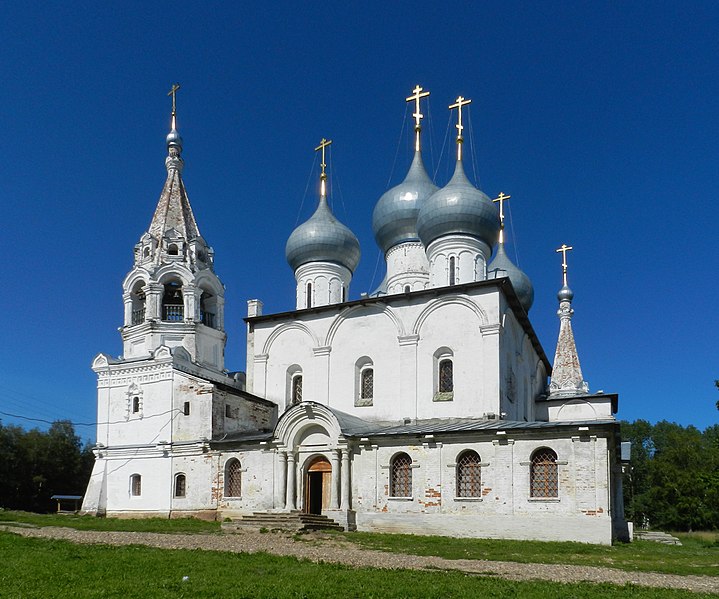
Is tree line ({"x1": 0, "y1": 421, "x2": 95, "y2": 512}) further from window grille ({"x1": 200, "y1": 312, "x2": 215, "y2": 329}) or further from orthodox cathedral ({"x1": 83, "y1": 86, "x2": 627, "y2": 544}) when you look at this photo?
window grille ({"x1": 200, "y1": 312, "x2": 215, "y2": 329})

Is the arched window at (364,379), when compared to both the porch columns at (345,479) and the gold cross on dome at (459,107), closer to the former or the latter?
the porch columns at (345,479)

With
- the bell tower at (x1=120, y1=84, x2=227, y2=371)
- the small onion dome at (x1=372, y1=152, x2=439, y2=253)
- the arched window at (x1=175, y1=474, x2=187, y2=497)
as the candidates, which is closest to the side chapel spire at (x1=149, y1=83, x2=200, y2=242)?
the bell tower at (x1=120, y1=84, x2=227, y2=371)

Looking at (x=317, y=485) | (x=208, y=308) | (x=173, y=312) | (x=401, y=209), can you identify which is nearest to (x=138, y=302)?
(x=173, y=312)

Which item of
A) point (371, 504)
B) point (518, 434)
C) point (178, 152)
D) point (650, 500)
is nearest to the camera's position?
point (518, 434)

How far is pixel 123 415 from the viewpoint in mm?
25172

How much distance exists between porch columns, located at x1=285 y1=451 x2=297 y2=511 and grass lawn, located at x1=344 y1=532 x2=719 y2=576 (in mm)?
3425

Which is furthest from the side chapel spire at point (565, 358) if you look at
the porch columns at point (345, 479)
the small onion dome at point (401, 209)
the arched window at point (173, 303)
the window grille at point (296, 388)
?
the arched window at point (173, 303)

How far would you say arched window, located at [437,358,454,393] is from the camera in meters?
21.7

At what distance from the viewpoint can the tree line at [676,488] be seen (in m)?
40.0

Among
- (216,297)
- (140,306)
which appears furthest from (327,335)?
(140,306)

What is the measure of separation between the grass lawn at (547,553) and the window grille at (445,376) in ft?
16.9

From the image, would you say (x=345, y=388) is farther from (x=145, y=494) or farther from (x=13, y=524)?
(x=13, y=524)

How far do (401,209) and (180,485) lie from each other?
11.9 meters

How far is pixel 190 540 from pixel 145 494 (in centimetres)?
1009
